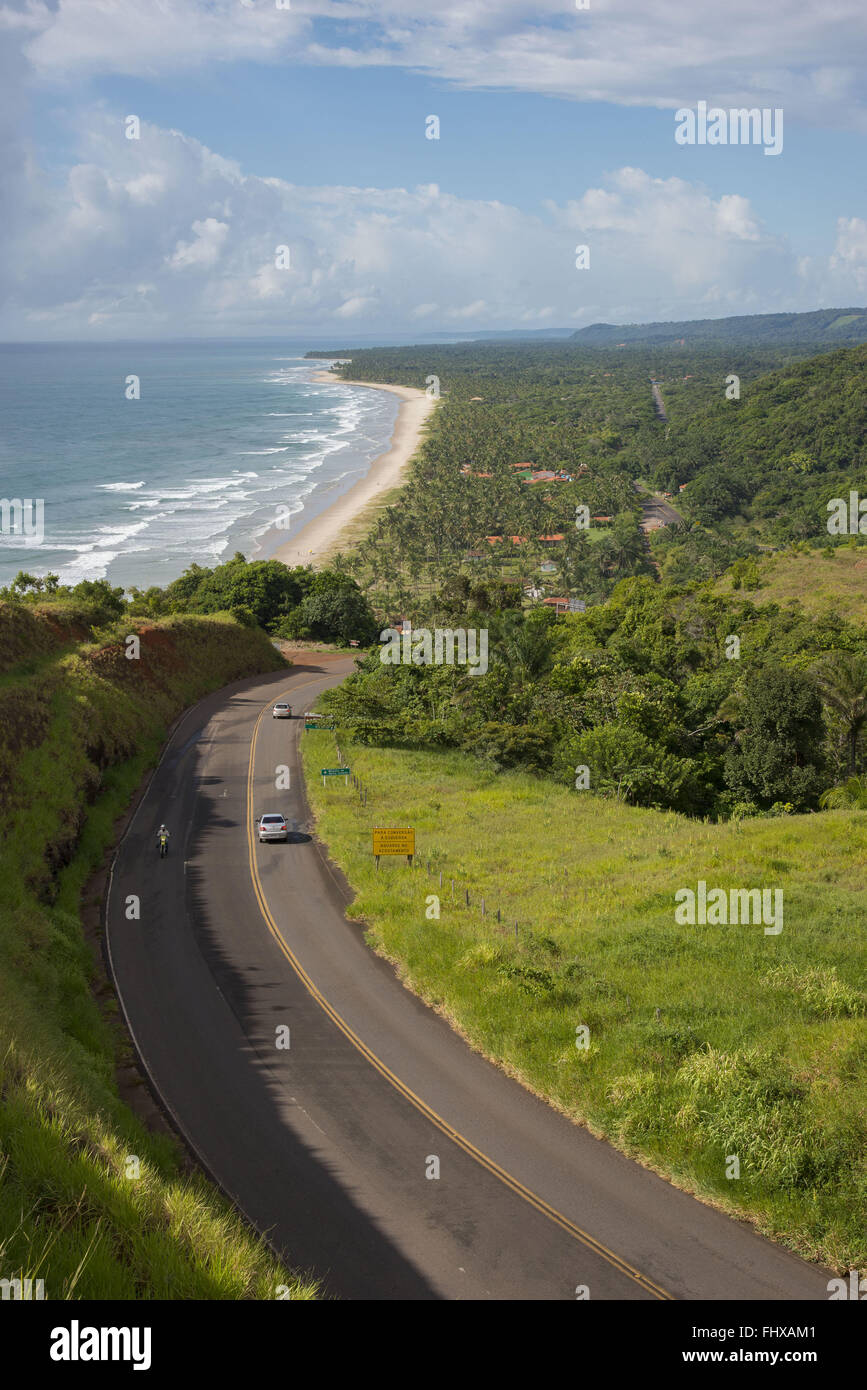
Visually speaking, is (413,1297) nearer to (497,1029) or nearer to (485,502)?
(497,1029)

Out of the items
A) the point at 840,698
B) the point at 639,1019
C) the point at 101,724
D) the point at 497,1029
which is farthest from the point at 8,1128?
the point at 840,698

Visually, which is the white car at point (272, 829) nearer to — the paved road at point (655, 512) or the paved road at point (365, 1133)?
the paved road at point (365, 1133)

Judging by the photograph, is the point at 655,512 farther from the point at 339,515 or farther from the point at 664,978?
the point at 664,978

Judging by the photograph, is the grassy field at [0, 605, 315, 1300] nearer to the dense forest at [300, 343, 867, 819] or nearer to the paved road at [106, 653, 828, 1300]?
the paved road at [106, 653, 828, 1300]

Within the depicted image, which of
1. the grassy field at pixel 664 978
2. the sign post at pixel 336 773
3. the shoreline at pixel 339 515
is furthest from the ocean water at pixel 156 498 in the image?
the grassy field at pixel 664 978
